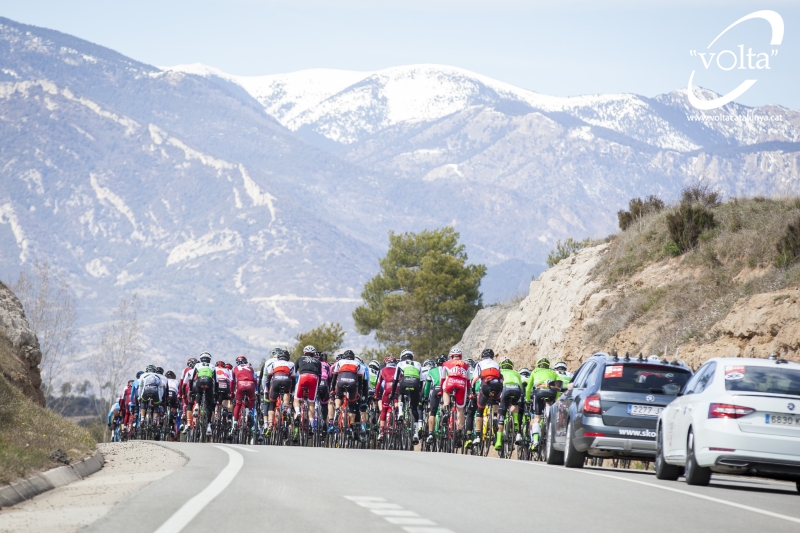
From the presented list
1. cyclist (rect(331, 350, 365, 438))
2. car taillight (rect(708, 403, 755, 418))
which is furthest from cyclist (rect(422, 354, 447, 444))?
car taillight (rect(708, 403, 755, 418))

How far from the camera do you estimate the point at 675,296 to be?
32.3m

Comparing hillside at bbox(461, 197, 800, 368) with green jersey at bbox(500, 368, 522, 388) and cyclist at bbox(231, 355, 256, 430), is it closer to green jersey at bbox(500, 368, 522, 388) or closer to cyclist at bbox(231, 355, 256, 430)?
green jersey at bbox(500, 368, 522, 388)

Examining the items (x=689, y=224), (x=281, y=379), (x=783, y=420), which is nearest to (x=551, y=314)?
(x=689, y=224)

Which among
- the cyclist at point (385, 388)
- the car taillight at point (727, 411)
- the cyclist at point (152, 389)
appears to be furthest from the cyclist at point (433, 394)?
the car taillight at point (727, 411)

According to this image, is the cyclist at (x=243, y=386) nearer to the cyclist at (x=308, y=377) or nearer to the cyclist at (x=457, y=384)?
the cyclist at (x=308, y=377)

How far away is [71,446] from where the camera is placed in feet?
53.9

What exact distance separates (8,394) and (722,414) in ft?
37.3

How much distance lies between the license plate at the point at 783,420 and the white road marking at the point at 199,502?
5591 millimetres

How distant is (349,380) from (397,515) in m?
15.1

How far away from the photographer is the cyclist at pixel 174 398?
29.9 m

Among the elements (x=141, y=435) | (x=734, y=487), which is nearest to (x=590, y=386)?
(x=734, y=487)

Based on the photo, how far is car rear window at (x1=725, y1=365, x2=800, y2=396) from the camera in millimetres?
13039

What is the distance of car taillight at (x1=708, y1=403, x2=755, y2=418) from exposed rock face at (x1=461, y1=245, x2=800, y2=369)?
1061 centimetres

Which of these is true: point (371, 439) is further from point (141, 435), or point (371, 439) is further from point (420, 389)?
point (141, 435)
